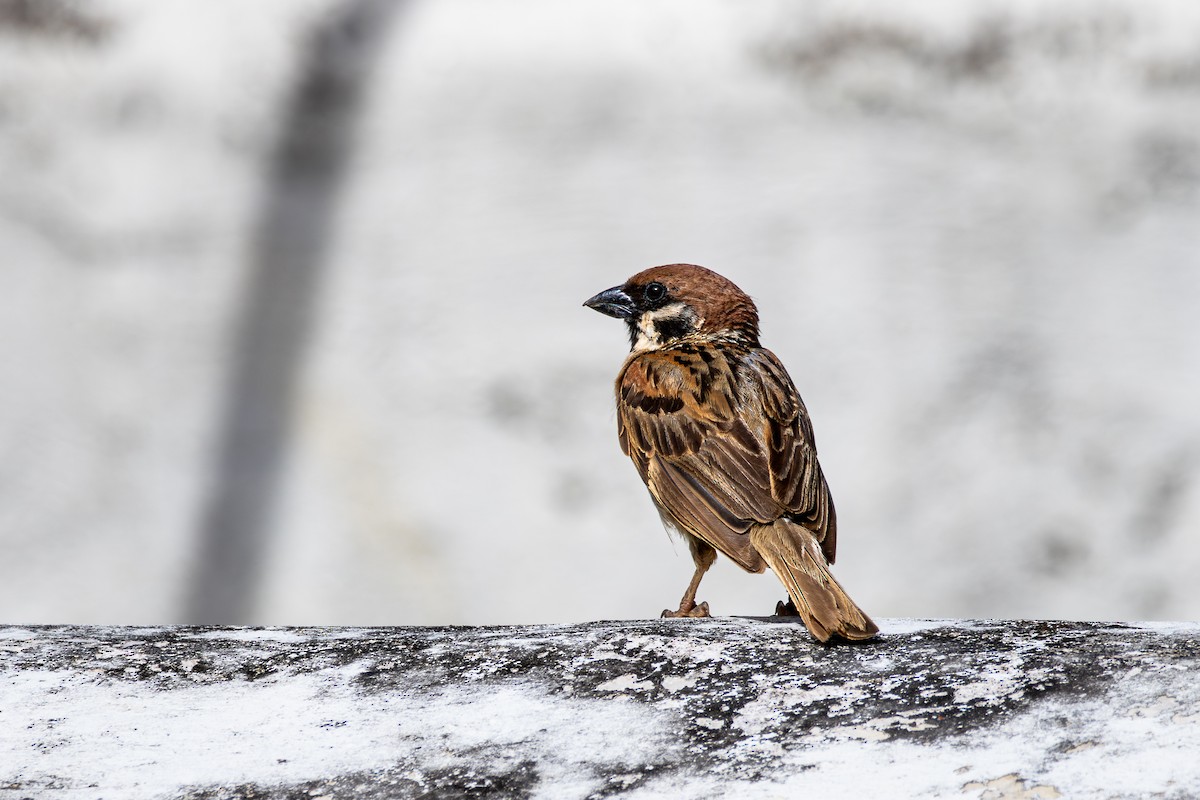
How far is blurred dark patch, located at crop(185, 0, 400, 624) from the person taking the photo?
4.67 metres

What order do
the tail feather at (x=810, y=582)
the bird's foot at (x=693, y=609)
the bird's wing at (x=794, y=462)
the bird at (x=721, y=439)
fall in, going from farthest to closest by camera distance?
the bird's foot at (x=693, y=609) → the bird's wing at (x=794, y=462) → the bird at (x=721, y=439) → the tail feather at (x=810, y=582)

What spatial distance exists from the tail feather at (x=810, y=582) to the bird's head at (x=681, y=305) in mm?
1162

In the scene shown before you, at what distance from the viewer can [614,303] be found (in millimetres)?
4293

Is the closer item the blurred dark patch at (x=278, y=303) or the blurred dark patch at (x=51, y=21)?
the blurred dark patch at (x=51, y=21)

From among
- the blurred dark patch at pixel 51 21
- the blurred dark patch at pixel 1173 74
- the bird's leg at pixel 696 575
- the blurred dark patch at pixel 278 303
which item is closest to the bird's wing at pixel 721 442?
the bird's leg at pixel 696 575

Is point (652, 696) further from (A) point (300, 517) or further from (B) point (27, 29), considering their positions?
(B) point (27, 29)

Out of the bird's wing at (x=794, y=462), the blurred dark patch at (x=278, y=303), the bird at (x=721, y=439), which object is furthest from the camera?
the blurred dark patch at (x=278, y=303)

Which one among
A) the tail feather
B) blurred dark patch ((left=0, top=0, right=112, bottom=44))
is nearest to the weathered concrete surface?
the tail feather

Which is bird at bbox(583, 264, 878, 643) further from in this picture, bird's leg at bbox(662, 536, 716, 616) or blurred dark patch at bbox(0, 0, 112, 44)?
blurred dark patch at bbox(0, 0, 112, 44)

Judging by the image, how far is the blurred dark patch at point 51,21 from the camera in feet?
14.9

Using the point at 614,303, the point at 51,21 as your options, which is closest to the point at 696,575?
the point at 614,303

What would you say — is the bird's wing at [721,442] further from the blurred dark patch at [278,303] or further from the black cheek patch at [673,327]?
the blurred dark patch at [278,303]

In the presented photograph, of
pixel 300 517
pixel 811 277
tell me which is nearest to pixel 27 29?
pixel 300 517

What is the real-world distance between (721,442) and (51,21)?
2.60m
